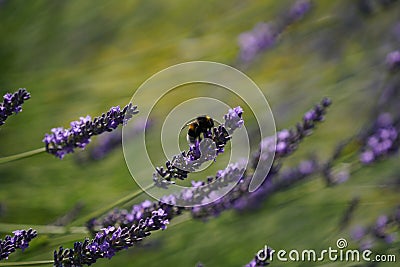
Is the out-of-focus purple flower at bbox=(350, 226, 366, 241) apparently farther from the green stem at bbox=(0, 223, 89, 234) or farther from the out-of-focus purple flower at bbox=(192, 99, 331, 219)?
the green stem at bbox=(0, 223, 89, 234)

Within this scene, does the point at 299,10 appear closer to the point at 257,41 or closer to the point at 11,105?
the point at 257,41

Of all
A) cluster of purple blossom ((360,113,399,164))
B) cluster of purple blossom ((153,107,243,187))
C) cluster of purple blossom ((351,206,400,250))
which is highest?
cluster of purple blossom ((360,113,399,164))

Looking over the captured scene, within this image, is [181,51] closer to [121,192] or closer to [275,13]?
[275,13]

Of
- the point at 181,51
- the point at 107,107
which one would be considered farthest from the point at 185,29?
the point at 107,107

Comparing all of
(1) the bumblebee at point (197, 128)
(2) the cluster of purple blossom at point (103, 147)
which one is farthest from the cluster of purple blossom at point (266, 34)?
(1) the bumblebee at point (197, 128)

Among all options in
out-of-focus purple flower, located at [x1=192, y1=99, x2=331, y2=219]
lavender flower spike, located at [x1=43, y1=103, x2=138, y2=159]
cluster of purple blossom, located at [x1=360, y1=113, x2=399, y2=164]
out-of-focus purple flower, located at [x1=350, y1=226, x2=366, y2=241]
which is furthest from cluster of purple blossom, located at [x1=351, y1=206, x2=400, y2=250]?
lavender flower spike, located at [x1=43, y1=103, x2=138, y2=159]
